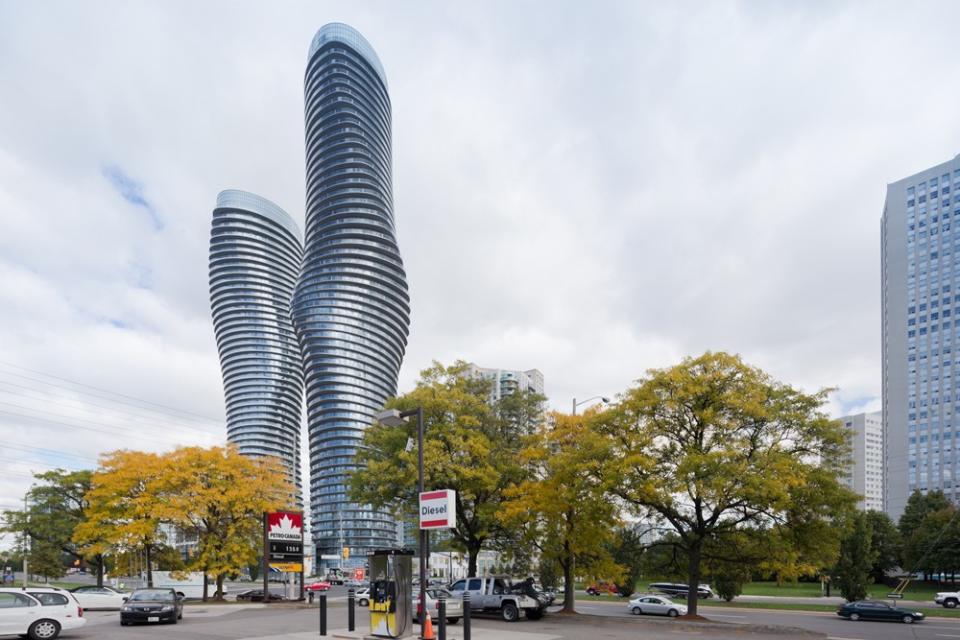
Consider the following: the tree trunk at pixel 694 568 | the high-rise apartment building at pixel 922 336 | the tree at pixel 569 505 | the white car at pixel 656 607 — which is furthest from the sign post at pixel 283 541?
the high-rise apartment building at pixel 922 336

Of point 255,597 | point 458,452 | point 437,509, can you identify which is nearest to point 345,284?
point 255,597

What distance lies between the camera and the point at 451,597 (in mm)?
27797

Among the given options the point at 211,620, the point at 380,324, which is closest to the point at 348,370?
the point at 380,324

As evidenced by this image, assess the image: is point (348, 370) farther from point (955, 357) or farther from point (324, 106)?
point (955, 357)

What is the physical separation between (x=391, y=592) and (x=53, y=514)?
2457 inches

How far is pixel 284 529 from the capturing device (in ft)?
119

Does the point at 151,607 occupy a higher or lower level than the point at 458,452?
lower

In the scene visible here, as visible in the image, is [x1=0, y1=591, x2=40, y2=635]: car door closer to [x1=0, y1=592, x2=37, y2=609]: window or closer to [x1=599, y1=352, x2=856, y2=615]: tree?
[x1=0, y1=592, x2=37, y2=609]: window

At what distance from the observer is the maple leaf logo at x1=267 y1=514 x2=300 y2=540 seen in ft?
116

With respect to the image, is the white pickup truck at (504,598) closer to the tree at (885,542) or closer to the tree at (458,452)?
the tree at (458,452)

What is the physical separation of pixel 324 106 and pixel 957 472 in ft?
514

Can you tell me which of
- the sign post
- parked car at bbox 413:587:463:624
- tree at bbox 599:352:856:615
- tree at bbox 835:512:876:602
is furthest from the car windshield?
tree at bbox 835:512:876:602

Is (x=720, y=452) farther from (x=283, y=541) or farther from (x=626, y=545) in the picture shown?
(x=283, y=541)

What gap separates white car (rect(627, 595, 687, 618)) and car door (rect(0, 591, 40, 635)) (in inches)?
1168
